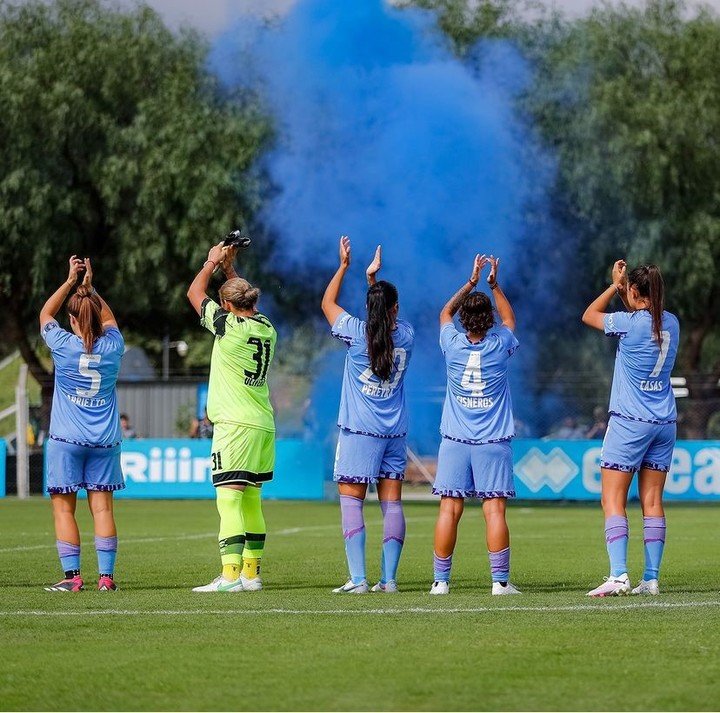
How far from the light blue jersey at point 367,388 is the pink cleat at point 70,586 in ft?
7.11

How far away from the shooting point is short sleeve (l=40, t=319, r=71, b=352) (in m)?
10.9

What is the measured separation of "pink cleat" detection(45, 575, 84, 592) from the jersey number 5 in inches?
51.1

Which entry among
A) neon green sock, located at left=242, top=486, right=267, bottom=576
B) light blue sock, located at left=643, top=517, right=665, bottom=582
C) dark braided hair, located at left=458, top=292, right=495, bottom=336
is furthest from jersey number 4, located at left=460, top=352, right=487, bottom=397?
neon green sock, located at left=242, top=486, right=267, bottom=576

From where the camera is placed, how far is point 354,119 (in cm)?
2872

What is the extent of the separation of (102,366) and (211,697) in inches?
192

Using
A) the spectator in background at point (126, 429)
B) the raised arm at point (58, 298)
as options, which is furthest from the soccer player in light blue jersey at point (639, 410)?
the spectator in background at point (126, 429)

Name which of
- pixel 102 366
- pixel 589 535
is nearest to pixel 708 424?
pixel 589 535

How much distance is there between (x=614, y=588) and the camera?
10258 mm

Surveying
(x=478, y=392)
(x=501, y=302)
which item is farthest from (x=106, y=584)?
(x=501, y=302)

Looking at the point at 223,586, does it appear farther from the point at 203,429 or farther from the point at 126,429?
the point at 126,429

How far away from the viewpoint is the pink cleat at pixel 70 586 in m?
10.9

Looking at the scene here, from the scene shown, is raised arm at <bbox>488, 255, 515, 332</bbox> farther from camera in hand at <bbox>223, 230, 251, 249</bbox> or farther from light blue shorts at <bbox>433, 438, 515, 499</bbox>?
camera in hand at <bbox>223, 230, 251, 249</bbox>

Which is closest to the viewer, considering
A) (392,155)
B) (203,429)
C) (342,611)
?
(342,611)

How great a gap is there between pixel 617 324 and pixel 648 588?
1797 millimetres
